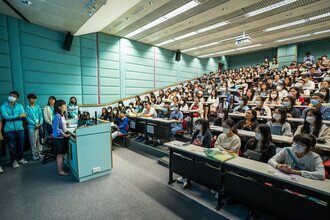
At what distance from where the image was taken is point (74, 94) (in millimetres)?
6105

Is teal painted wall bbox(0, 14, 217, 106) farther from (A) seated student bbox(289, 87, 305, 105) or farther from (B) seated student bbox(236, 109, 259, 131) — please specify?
(A) seated student bbox(289, 87, 305, 105)

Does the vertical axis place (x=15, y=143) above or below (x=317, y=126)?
below

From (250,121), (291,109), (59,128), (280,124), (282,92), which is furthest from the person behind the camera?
(282,92)

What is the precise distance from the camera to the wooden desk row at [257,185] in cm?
151

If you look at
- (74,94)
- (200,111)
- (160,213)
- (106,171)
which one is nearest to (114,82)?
(74,94)

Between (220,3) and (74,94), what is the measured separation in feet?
19.0

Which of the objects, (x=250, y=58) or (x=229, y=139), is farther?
(x=250, y=58)

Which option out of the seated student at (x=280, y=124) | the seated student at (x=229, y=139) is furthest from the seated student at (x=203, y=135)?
the seated student at (x=280, y=124)

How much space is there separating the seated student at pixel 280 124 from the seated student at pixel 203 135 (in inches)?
47.8

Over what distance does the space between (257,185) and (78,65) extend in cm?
660

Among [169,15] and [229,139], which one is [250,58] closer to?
[169,15]

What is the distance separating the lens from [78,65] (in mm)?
6207

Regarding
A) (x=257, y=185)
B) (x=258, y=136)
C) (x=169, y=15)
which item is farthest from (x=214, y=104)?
(x=257, y=185)

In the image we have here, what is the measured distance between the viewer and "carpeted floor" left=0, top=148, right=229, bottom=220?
6.99ft
